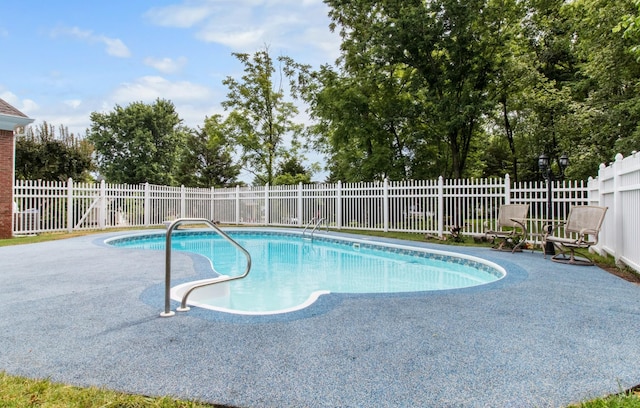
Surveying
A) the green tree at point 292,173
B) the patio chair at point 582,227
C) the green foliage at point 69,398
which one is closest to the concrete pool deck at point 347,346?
the green foliage at point 69,398

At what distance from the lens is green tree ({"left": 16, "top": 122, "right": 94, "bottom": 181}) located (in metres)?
18.0

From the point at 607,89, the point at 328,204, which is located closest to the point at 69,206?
the point at 328,204

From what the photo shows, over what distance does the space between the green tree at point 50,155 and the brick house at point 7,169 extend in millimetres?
10918

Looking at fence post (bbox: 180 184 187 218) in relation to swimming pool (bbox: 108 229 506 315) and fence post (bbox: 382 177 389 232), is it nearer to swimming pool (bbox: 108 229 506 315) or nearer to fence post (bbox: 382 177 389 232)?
swimming pool (bbox: 108 229 506 315)

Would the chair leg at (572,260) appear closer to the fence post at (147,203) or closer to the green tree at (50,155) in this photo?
the fence post at (147,203)

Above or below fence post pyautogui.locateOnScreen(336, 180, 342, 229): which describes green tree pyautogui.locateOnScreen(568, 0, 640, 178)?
above

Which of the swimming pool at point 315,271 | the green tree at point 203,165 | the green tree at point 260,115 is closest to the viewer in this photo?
the swimming pool at point 315,271

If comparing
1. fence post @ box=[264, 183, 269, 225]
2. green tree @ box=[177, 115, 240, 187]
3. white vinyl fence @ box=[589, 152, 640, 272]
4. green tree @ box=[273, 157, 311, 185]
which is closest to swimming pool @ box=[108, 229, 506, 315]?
white vinyl fence @ box=[589, 152, 640, 272]

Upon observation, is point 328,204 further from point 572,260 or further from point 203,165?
point 203,165

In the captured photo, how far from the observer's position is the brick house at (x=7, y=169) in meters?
8.99

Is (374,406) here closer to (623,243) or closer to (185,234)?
(623,243)

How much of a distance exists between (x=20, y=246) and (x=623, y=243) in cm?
1141

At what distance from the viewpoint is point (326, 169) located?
2117 centimetres

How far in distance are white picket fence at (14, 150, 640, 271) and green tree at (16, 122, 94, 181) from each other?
8.58m
